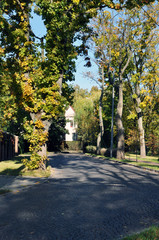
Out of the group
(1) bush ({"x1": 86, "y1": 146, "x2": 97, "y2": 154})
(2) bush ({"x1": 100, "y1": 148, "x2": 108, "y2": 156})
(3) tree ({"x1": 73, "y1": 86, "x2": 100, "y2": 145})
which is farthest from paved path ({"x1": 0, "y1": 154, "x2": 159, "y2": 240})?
(3) tree ({"x1": 73, "y1": 86, "x2": 100, "y2": 145})

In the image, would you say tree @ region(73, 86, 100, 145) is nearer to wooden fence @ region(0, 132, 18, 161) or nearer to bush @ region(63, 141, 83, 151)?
bush @ region(63, 141, 83, 151)

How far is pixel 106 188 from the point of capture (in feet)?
34.5

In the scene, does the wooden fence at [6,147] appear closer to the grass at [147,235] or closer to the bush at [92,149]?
the grass at [147,235]

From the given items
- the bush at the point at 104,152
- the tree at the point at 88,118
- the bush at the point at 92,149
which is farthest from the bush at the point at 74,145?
the bush at the point at 104,152

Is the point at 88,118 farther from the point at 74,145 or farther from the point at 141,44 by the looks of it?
the point at 141,44

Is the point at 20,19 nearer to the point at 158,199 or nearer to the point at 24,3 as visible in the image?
the point at 24,3

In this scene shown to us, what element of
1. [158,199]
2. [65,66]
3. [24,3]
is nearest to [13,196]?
[158,199]

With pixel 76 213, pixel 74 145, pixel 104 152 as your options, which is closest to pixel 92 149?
pixel 104 152

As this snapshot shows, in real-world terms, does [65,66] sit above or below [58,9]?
below

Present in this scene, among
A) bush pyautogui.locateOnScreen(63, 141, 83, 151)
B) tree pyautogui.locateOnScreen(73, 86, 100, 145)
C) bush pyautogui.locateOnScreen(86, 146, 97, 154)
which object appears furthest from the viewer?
bush pyautogui.locateOnScreen(63, 141, 83, 151)

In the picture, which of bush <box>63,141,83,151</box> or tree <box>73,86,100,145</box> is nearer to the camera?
tree <box>73,86,100,145</box>

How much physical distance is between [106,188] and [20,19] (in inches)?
428

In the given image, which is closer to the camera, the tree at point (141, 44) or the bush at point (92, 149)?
the tree at point (141, 44)

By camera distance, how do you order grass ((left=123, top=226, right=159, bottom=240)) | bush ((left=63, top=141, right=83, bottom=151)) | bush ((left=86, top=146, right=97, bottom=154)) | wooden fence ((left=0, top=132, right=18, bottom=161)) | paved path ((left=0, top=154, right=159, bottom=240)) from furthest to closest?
bush ((left=63, top=141, right=83, bottom=151))
bush ((left=86, top=146, right=97, bottom=154))
wooden fence ((left=0, top=132, right=18, bottom=161))
paved path ((left=0, top=154, right=159, bottom=240))
grass ((left=123, top=226, right=159, bottom=240))
